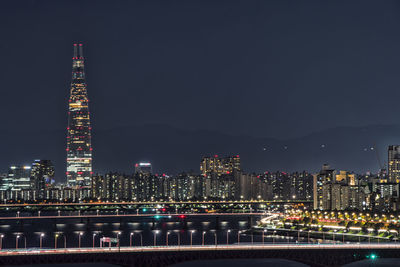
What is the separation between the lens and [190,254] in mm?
64812

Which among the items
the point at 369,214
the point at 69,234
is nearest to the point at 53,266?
the point at 69,234

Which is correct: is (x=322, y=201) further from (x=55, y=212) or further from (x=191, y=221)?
(x=55, y=212)

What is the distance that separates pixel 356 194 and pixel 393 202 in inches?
704

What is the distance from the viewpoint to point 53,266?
8456 cm

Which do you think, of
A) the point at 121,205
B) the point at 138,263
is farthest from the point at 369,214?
the point at 138,263

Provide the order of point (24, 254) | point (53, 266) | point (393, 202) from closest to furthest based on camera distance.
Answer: point (24, 254) < point (53, 266) < point (393, 202)

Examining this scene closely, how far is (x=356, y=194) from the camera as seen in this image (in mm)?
168125

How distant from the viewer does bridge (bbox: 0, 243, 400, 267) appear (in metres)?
62.8

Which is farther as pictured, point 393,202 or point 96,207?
point 96,207

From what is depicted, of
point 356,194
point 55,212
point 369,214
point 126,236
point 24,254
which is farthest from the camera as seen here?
point 55,212

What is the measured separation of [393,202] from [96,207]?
6677 centimetres

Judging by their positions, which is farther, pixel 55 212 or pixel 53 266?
pixel 55 212

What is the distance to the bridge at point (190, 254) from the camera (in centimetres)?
6275

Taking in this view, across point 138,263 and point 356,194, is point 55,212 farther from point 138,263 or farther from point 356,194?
point 138,263
